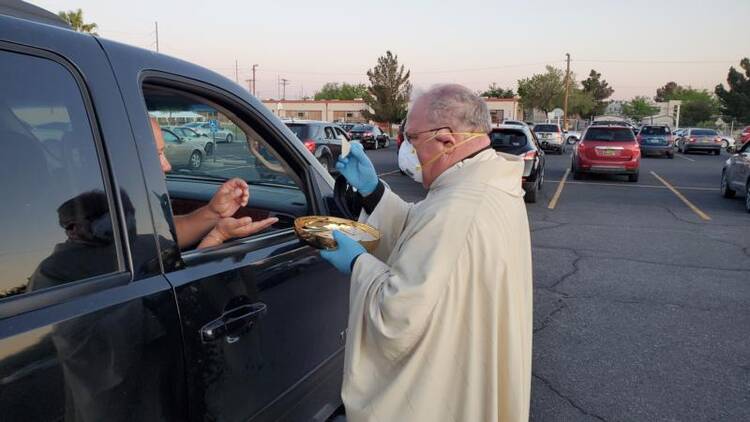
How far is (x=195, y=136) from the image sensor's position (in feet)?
8.89

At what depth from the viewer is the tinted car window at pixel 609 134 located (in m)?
15.8

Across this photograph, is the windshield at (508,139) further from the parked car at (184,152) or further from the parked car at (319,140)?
the parked car at (184,152)

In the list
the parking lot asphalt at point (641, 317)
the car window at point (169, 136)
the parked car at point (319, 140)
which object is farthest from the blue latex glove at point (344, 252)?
the parked car at point (319, 140)

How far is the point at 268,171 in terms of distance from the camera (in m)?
2.76

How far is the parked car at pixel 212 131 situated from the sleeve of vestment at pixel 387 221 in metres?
0.73

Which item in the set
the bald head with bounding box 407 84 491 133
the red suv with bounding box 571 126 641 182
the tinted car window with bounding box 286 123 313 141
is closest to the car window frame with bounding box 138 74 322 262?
the bald head with bounding box 407 84 491 133

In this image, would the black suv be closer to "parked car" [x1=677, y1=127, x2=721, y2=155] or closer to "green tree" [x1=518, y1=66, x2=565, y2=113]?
"parked car" [x1=677, y1=127, x2=721, y2=155]

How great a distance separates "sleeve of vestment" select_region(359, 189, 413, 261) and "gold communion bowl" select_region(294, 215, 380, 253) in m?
0.14

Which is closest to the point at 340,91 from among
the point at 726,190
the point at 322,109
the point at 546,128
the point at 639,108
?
the point at 322,109

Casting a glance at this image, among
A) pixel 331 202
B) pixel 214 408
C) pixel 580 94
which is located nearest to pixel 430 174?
pixel 331 202

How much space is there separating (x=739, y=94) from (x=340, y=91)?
62831mm

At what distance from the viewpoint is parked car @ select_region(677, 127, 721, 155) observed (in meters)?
30.9

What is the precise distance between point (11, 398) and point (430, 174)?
1280 millimetres

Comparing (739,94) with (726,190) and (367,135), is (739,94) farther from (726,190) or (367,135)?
(726,190)
